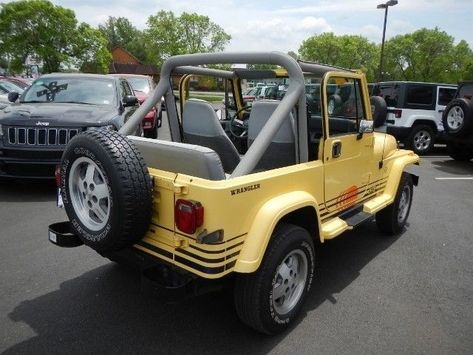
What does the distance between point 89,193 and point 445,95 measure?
10.9m

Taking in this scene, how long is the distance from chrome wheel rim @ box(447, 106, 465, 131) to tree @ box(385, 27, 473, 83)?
45002 mm

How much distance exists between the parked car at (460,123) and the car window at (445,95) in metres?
0.78

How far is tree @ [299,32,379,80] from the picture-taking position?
2288 inches

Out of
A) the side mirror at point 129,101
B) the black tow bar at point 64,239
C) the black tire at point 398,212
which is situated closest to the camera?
the black tow bar at point 64,239

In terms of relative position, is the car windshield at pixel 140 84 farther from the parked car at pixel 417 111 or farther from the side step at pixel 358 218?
the side step at pixel 358 218

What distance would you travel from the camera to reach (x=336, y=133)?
364 cm

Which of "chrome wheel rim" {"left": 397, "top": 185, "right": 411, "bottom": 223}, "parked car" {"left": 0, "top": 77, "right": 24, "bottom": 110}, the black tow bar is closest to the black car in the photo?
the black tow bar

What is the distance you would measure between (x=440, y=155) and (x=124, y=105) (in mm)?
8858

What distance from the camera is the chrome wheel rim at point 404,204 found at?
498cm

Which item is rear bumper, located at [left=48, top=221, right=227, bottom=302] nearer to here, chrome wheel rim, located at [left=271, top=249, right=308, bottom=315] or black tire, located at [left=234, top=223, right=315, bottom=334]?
black tire, located at [left=234, top=223, right=315, bottom=334]

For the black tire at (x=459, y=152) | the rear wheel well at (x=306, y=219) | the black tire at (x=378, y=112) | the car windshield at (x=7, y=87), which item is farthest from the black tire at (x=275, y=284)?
the car windshield at (x=7, y=87)

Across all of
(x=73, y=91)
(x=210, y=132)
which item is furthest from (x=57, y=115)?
(x=210, y=132)

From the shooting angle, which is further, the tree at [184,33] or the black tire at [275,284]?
the tree at [184,33]

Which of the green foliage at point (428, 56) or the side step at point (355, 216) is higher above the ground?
the green foliage at point (428, 56)
